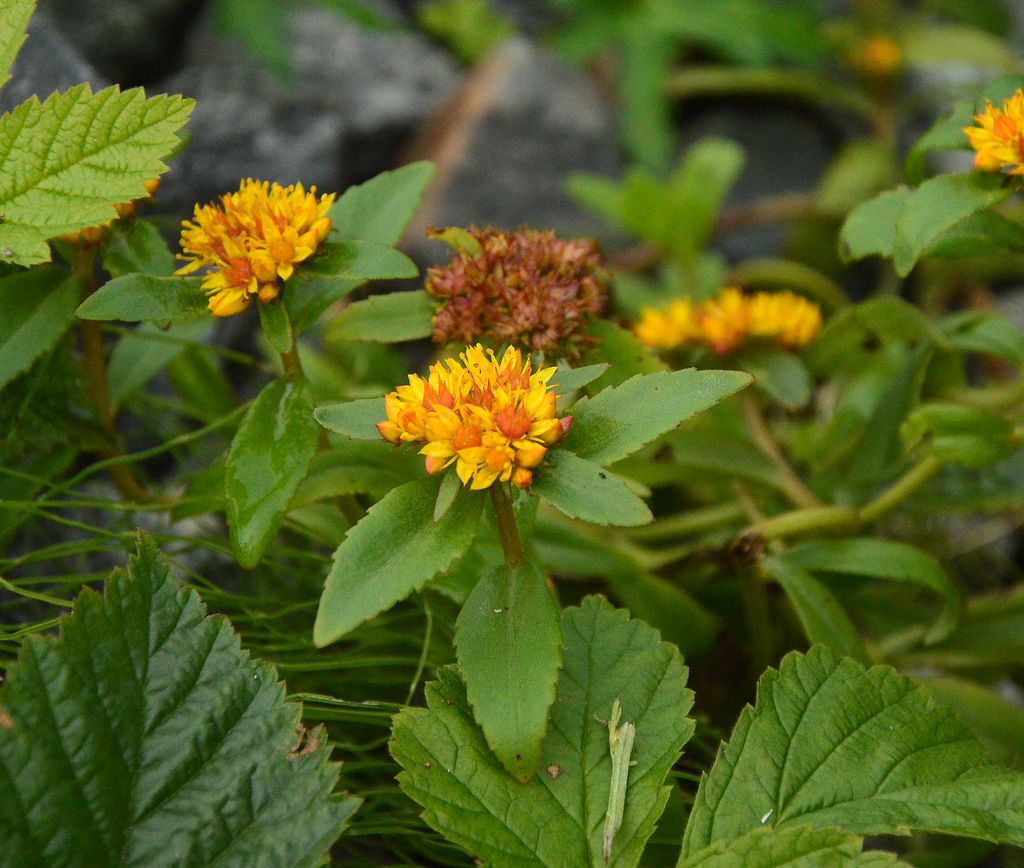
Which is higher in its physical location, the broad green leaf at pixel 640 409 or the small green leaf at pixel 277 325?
the small green leaf at pixel 277 325

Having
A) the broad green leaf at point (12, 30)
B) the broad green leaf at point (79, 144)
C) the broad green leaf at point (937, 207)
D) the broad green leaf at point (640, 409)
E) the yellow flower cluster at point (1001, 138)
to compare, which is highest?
the broad green leaf at point (12, 30)

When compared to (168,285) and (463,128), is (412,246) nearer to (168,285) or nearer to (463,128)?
(463,128)

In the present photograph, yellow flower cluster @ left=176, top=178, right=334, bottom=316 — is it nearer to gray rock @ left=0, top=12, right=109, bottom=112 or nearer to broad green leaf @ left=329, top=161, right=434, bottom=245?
broad green leaf @ left=329, top=161, right=434, bottom=245

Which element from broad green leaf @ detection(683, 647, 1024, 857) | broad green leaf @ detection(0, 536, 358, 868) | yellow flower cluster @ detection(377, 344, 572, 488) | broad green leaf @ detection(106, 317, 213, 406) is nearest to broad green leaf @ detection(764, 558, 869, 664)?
broad green leaf @ detection(683, 647, 1024, 857)

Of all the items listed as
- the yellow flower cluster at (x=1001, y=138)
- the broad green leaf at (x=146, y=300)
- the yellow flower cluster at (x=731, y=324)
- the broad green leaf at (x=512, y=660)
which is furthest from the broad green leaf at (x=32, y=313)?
the yellow flower cluster at (x=1001, y=138)

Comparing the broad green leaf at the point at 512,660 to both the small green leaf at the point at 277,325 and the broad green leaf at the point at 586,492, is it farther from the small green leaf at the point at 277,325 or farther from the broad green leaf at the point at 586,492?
the small green leaf at the point at 277,325
